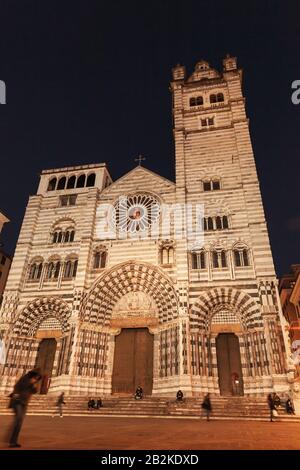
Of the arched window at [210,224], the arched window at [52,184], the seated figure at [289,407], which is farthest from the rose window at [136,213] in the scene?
the seated figure at [289,407]

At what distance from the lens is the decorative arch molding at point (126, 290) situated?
763 inches

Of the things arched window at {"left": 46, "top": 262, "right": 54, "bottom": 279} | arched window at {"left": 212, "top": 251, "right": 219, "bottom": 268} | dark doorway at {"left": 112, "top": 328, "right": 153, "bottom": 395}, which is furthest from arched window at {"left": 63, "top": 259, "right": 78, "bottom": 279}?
arched window at {"left": 212, "top": 251, "right": 219, "bottom": 268}

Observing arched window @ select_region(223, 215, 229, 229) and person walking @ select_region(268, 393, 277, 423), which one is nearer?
person walking @ select_region(268, 393, 277, 423)

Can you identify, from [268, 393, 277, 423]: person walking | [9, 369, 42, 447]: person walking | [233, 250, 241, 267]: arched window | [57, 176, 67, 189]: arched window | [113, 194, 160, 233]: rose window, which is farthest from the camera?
[57, 176, 67, 189]: arched window

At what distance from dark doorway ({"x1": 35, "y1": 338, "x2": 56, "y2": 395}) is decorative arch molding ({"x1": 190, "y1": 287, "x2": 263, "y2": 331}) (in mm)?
9422

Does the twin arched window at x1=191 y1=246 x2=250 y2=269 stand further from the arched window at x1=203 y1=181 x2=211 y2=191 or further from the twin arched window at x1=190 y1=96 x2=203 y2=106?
the twin arched window at x1=190 y1=96 x2=203 y2=106

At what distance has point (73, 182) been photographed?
85.2 feet

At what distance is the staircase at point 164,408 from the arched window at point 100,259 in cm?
825

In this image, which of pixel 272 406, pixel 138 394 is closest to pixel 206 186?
pixel 138 394

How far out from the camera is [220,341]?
720 inches

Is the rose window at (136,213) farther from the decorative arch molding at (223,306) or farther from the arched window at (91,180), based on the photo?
the decorative arch molding at (223,306)

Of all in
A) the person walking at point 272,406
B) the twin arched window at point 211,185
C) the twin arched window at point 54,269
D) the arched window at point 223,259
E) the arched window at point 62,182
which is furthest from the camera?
the arched window at point 62,182

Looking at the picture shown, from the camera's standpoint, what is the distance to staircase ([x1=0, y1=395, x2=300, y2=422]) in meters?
13.8

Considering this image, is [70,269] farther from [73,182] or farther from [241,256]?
[241,256]
